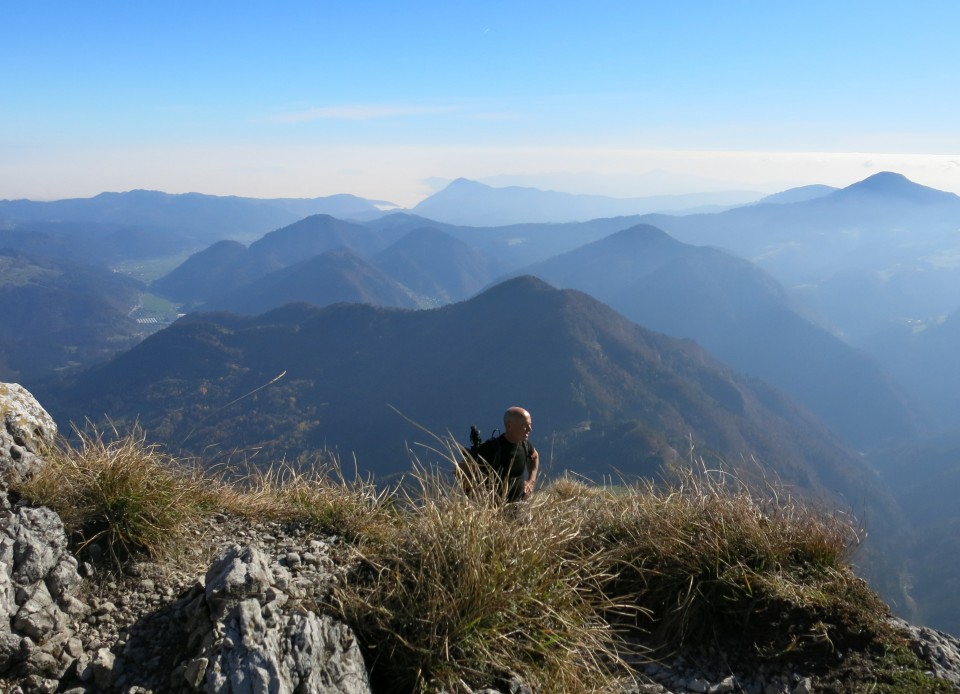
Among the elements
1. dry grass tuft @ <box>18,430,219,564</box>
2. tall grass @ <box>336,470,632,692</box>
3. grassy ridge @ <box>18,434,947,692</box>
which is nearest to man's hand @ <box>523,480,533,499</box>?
grassy ridge @ <box>18,434,947,692</box>

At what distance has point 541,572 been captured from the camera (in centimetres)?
396

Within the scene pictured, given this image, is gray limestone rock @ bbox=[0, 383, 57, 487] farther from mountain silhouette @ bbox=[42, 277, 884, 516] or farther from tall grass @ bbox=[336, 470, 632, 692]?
mountain silhouette @ bbox=[42, 277, 884, 516]

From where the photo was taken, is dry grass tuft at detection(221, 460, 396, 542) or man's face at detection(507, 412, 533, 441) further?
man's face at detection(507, 412, 533, 441)

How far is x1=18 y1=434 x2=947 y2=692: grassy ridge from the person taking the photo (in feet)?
11.6

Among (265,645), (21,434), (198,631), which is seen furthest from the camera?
(21,434)

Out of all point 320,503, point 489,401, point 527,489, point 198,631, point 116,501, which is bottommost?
point 489,401

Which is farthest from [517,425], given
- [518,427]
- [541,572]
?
[541,572]

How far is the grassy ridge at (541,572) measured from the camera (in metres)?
3.54

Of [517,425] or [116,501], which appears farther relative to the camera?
[517,425]

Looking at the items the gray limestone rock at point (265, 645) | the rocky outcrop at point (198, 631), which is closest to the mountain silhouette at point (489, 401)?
the rocky outcrop at point (198, 631)

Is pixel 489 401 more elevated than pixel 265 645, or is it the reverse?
pixel 265 645

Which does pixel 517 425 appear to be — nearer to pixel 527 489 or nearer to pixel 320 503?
pixel 527 489

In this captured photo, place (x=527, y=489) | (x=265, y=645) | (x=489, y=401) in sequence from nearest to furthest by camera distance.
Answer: (x=265, y=645)
(x=527, y=489)
(x=489, y=401)

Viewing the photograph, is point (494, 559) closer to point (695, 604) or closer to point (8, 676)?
point (695, 604)
